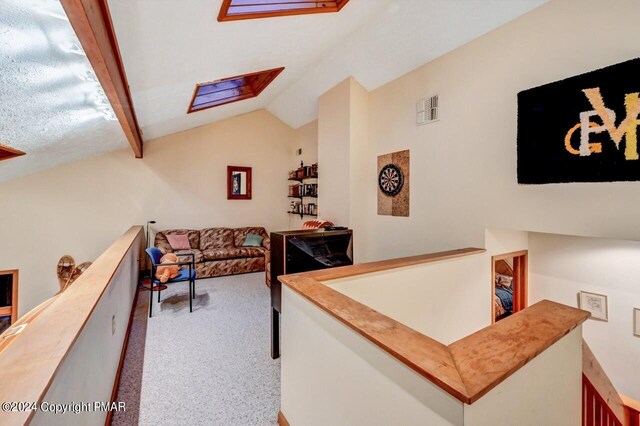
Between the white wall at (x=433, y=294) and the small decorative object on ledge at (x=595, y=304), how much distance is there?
0.90 metres

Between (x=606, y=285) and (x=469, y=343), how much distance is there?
2710mm

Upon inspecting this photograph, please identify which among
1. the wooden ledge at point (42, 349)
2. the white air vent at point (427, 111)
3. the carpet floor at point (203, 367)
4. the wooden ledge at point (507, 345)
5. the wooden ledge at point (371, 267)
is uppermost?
the white air vent at point (427, 111)

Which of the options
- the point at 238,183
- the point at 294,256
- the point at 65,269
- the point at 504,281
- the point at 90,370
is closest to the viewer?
the point at 90,370

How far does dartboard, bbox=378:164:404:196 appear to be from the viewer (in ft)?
11.1

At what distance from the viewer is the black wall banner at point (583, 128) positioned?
1729 mm

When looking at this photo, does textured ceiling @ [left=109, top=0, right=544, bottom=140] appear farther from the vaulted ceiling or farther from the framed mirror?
the framed mirror

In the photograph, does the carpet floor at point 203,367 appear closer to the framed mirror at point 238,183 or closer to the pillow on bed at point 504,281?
the framed mirror at point 238,183

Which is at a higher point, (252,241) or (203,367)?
(252,241)

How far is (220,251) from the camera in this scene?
5102 mm

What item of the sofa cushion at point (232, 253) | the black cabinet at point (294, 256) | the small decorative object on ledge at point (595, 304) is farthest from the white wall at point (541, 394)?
the sofa cushion at point (232, 253)

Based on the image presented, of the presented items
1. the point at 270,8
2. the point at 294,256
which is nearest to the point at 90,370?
the point at 294,256

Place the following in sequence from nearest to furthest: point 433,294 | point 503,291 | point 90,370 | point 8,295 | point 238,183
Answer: point 90,370 < point 433,294 < point 503,291 < point 8,295 < point 238,183

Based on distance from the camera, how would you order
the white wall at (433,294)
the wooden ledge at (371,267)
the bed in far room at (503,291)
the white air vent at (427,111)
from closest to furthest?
the wooden ledge at (371,267), the white wall at (433,294), the white air vent at (427,111), the bed in far room at (503,291)

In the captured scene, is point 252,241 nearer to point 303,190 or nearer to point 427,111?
point 303,190
